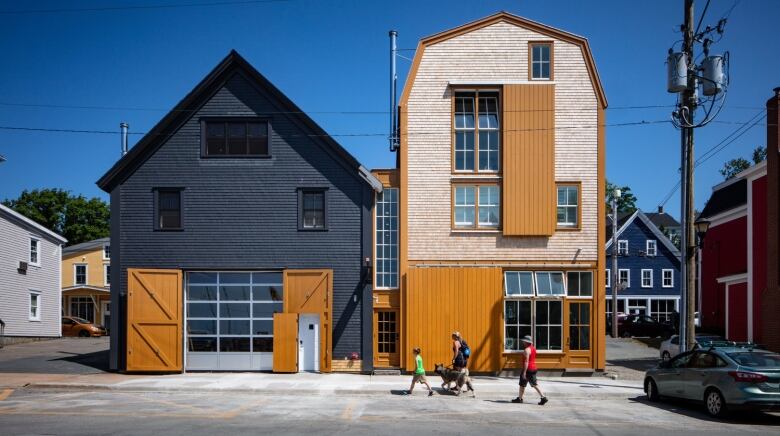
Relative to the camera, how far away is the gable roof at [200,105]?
24.6 metres

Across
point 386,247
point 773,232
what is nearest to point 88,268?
point 386,247

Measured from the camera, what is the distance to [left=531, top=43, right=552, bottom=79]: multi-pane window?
25141 mm

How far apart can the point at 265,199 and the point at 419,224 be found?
5425 millimetres

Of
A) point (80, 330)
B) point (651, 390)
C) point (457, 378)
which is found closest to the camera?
point (651, 390)

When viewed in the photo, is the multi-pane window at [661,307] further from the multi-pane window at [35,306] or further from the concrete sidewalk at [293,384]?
the multi-pane window at [35,306]

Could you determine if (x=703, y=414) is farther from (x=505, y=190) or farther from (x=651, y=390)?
(x=505, y=190)

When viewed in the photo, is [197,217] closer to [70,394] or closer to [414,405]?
[70,394]

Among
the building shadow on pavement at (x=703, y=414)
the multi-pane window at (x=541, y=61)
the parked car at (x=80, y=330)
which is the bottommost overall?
the parked car at (x=80, y=330)

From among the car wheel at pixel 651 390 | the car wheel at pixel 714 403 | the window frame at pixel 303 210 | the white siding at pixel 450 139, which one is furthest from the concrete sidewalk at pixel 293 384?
the window frame at pixel 303 210

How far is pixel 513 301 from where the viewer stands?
24641 mm

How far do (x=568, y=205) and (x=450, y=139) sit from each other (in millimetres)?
4760

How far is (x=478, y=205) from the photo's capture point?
25.0 m

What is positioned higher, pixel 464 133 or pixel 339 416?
pixel 464 133

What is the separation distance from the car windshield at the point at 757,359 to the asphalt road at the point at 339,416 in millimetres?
1214
